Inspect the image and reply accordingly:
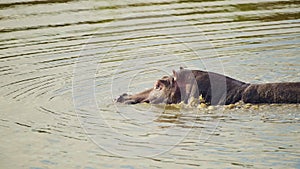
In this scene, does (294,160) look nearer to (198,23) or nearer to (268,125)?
(268,125)

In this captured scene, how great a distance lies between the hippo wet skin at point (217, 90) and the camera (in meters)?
10.9

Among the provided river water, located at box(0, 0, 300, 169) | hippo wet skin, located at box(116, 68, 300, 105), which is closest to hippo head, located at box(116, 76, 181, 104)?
hippo wet skin, located at box(116, 68, 300, 105)

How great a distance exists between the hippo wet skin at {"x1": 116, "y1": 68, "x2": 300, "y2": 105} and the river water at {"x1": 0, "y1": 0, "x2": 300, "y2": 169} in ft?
0.67

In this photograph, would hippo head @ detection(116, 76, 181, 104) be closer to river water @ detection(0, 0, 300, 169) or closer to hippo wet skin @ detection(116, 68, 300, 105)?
hippo wet skin @ detection(116, 68, 300, 105)

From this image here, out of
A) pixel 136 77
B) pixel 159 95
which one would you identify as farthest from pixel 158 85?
pixel 136 77

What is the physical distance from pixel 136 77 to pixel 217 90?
93.4 inches

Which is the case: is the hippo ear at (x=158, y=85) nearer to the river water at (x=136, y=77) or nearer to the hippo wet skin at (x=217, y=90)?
the hippo wet skin at (x=217, y=90)

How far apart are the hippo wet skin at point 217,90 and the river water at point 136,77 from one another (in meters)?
0.20

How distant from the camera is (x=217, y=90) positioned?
1109 centimetres

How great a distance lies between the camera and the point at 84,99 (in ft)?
38.1

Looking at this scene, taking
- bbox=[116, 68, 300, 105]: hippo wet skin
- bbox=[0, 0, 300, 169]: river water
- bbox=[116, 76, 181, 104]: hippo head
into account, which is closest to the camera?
bbox=[0, 0, 300, 169]: river water

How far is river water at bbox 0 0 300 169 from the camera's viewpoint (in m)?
8.84

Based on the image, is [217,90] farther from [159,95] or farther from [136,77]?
[136,77]

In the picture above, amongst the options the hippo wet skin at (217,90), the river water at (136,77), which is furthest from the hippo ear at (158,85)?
the river water at (136,77)
